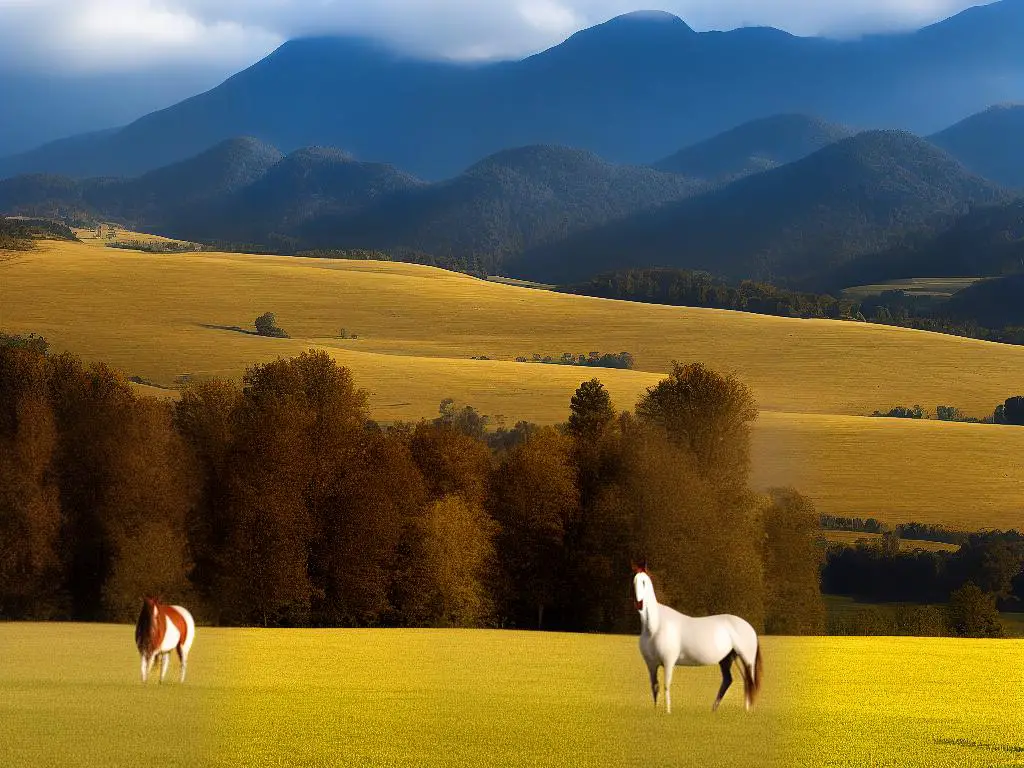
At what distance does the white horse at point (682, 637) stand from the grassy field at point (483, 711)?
1.00 m

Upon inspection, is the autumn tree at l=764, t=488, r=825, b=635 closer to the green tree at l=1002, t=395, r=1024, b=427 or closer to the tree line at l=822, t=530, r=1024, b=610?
the tree line at l=822, t=530, r=1024, b=610

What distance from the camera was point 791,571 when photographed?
73562 mm

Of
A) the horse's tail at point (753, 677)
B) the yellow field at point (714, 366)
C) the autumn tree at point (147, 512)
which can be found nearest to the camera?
the horse's tail at point (753, 677)

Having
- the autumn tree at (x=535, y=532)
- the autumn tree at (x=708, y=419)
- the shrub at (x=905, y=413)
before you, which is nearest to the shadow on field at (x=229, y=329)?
the shrub at (x=905, y=413)

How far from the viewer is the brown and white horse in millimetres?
23578

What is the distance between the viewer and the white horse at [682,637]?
65.6 ft

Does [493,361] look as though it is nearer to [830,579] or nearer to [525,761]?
[830,579]

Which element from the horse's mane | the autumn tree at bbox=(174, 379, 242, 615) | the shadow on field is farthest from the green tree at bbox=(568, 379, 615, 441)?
the shadow on field

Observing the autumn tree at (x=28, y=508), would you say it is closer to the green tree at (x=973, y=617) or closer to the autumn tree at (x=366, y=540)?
the autumn tree at (x=366, y=540)

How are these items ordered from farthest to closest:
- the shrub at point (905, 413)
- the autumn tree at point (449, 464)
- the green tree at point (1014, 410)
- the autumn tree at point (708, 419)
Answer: the green tree at point (1014, 410) → the shrub at point (905, 413) → the autumn tree at point (708, 419) → the autumn tree at point (449, 464)

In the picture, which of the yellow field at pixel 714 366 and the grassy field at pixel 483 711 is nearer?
the grassy field at pixel 483 711

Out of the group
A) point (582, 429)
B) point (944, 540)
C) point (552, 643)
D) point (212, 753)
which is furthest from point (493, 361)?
point (212, 753)

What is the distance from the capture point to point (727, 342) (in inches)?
7574

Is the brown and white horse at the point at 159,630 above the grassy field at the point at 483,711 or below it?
above
